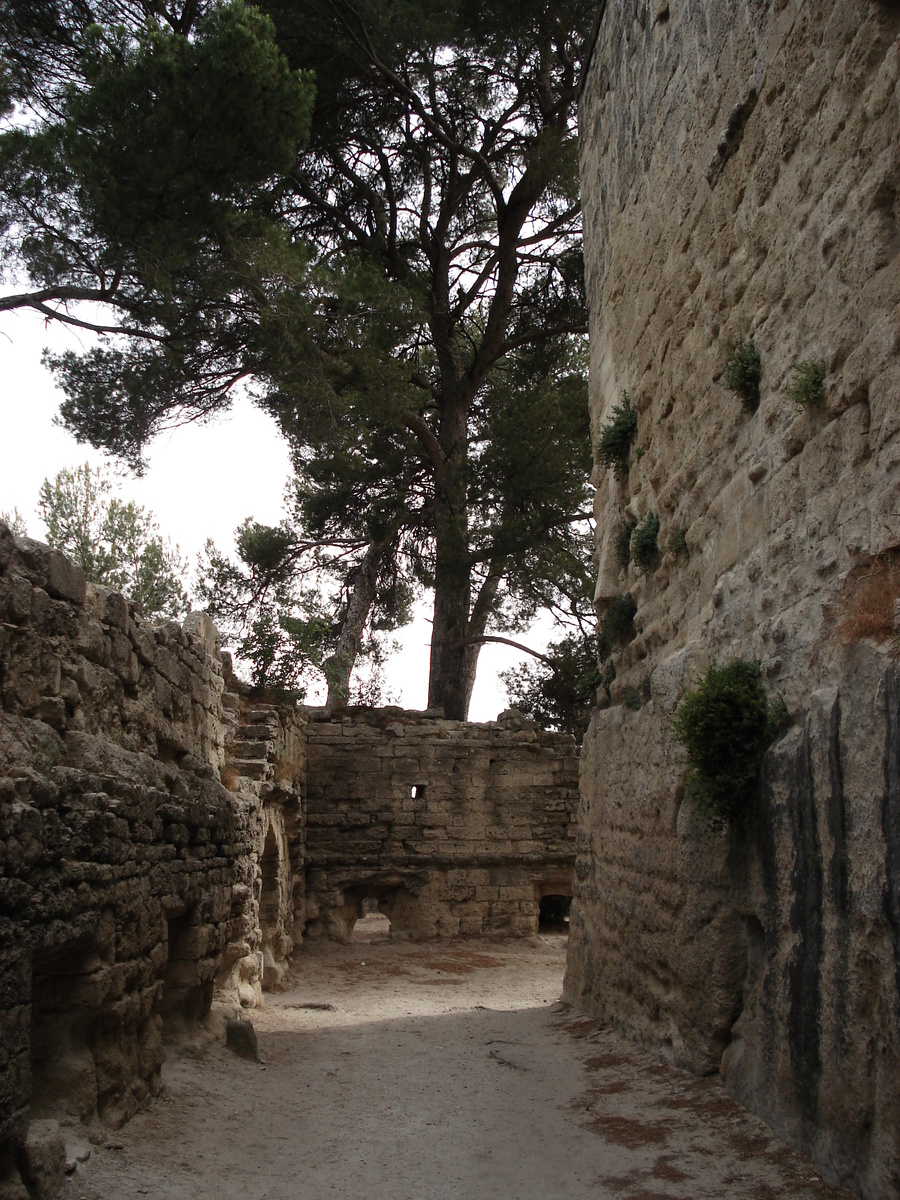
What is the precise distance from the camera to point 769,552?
4117 millimetres

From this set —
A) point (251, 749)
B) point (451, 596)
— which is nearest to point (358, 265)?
point (451, 596)

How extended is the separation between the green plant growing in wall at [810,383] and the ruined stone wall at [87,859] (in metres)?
3.16

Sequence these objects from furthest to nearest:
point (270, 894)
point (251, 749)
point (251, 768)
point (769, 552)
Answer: point (270, 894) < point (251, 749) < point (251, 768) < point (769, 552)

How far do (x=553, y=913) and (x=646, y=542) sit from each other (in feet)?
35.9

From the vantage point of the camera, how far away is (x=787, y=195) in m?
4.14

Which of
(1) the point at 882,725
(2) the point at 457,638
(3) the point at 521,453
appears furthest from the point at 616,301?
(2) the point at 457,638

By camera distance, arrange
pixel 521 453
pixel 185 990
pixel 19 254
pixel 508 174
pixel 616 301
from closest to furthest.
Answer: pixel 185 990 → pixel 616 301 → pixel 19 254 → pixel 521 453 → pixel 508 174

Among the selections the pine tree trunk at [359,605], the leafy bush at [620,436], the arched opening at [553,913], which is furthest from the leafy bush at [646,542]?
the arched opening at [553,913]

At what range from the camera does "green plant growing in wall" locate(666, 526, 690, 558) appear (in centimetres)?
531

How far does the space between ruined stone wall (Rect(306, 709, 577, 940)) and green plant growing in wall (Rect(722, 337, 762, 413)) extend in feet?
31.7

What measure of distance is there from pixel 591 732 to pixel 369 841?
22.2 ft

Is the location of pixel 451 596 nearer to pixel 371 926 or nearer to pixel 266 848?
pixel 371 926

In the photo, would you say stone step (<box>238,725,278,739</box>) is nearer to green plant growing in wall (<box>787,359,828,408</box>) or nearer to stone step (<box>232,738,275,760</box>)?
stone step (<box>232,738,275,760</box>)

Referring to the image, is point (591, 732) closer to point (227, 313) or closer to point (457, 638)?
point (227, 313)
